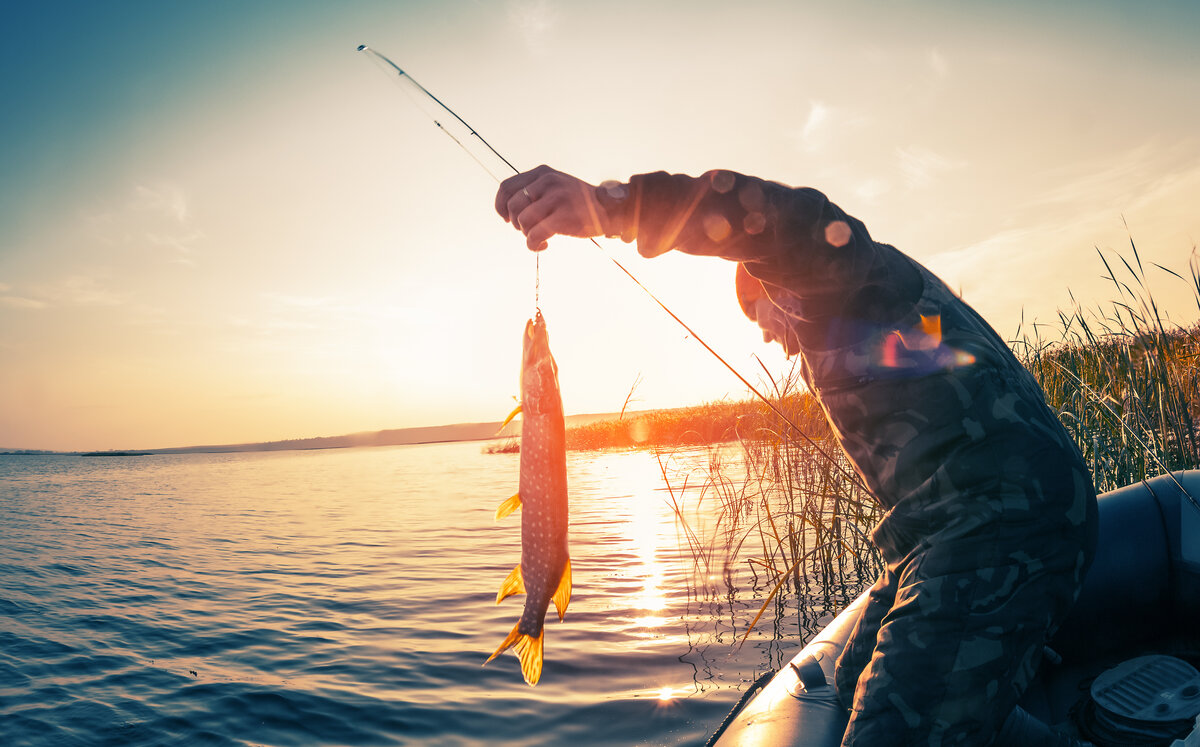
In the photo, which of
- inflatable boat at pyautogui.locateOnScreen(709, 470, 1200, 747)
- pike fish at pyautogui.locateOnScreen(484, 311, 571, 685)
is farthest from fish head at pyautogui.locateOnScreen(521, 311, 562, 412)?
inflatable boat at pyautogui.locateOnScreen(709, 470, 1200, 747)

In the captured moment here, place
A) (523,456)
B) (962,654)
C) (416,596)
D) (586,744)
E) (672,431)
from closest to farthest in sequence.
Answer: (962,654), (523,456), (586,744), (416,596), (672,431)

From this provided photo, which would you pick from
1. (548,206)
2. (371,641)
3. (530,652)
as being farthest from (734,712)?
(371,641)

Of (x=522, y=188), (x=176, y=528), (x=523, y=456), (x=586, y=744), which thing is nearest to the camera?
(x=522, y=188)

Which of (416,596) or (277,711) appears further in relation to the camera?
(416,596)

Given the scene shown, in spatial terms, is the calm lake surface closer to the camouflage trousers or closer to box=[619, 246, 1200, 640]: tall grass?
box=[619, 246, 1200, 640]: tall grass

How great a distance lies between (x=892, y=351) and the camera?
6.64ft

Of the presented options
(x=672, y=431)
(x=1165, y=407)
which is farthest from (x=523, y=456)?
(x=672, y=431)

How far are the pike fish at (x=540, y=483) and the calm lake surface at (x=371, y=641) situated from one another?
178 cm

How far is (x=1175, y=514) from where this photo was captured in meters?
3.20

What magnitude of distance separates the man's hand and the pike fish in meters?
0.64

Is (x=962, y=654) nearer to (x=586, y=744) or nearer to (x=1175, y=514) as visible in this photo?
(x=1175, y=514)

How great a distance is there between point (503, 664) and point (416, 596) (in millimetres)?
2555

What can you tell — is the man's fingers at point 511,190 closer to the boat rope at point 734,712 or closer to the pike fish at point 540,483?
the pike fish at point 540,483

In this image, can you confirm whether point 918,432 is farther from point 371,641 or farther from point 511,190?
point 371,641
